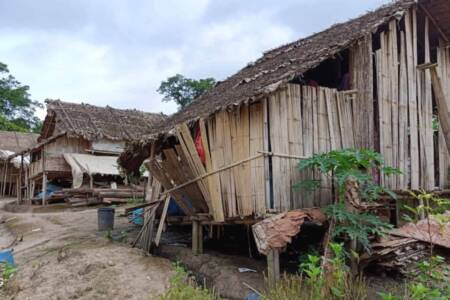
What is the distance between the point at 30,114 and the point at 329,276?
1339 inches

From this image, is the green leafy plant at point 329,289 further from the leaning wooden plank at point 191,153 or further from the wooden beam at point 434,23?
the wooden beam at point 434,23

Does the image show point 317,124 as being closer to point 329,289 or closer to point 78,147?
point 329,289

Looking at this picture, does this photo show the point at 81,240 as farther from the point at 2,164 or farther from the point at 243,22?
the point at 2,164

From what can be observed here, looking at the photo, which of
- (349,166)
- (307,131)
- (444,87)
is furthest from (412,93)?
(349,166)

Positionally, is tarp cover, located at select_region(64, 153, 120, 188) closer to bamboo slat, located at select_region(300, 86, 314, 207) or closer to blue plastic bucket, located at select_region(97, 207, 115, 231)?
blue plastic bucket, located at select_region(97, 207, 115, 231)

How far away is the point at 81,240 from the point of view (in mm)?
8820

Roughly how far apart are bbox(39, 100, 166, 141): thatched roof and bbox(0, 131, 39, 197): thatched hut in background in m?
3.28

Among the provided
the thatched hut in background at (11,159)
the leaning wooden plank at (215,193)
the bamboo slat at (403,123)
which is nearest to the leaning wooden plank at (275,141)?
the leaning wooden plank at (215,193)

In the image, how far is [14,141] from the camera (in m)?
24.9

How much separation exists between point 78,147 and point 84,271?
42.4 ft

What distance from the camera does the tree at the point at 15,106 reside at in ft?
97.8

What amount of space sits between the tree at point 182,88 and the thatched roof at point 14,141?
9478mm

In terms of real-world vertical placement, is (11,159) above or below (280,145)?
above

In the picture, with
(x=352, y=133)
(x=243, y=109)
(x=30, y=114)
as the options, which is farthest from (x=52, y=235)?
(x=30, y=114)
